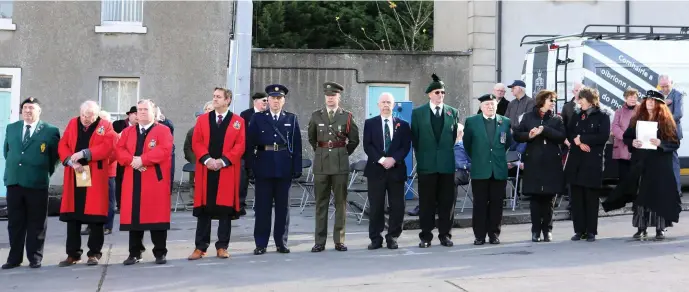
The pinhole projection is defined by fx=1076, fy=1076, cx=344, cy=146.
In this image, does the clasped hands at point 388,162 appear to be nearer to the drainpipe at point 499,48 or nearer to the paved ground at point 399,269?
the paved ground at point 399,269

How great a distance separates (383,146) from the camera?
12.4 metres

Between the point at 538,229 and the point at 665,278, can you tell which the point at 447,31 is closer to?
the point at 538,229

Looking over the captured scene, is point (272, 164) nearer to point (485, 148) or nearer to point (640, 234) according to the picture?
point (485, 148)

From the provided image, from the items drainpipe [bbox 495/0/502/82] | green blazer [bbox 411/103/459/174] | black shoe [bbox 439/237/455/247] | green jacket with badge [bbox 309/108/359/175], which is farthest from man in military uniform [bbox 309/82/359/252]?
drainpipe [bbox 495/0/502/82]

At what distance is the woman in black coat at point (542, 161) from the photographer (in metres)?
12.8

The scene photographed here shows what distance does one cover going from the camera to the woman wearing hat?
1270 cm

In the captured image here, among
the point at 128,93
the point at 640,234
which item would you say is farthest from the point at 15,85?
the point at 640,234

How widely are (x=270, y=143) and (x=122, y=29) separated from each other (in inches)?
380

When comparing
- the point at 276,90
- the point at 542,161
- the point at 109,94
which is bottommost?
the point at 542,161

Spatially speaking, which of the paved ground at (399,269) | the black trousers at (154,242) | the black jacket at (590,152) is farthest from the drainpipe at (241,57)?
the black trousers at (154,242)

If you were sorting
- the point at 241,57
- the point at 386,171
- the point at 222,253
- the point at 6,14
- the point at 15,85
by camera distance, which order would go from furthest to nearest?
1. the point at 6,14
2. the point at 15,85
3. the point at 241,57
4. the point at 386,171
5. the point at 222,253

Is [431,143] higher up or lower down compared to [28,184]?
higher up

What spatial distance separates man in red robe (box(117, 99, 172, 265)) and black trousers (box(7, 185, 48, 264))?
905mm

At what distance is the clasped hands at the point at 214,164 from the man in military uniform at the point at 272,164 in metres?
0.50
